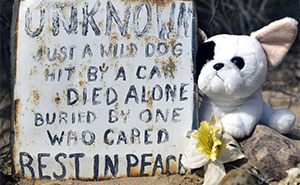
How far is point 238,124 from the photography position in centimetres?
225

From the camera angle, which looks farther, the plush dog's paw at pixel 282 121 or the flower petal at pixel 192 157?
the plush dog's paw at pixel 282 121

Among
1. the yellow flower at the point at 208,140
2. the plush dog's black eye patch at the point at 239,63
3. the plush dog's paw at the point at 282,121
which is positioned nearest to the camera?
the yellow flower at the point at 208,140

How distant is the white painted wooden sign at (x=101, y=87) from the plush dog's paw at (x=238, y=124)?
0.20 metres

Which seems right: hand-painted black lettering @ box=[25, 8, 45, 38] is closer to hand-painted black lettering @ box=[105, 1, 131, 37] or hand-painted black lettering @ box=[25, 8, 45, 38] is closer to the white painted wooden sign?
the white painted wooden sign

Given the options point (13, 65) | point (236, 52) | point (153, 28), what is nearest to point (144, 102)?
point (153, 28)

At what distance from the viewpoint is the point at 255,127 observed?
2330 mm

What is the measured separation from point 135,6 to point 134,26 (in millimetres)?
118

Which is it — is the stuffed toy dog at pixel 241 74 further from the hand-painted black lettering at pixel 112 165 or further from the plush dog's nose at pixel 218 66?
the hand-painted black lettering at pixel 112 165

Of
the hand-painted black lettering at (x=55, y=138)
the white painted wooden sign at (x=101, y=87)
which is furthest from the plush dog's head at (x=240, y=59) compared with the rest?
the hand-painted black lettering at (x=55, y=138)

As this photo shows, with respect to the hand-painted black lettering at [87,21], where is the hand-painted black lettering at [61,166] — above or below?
below

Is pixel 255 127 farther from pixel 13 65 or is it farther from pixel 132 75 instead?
pixel 13 65

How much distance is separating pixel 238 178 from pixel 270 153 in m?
0.33

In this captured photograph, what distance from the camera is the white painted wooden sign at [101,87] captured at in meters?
2.28

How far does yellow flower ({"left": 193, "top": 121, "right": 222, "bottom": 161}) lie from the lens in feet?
6.99
